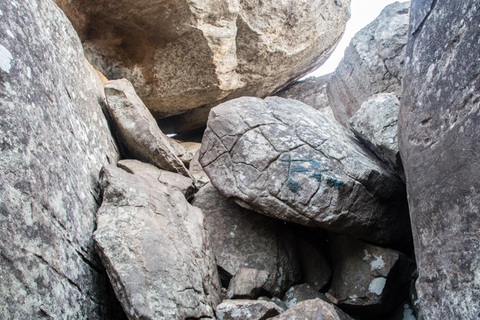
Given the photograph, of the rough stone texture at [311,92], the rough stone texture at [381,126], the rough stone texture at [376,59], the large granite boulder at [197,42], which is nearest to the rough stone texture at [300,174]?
the rough stone texture at [381,126]

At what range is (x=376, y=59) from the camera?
12.8 ft

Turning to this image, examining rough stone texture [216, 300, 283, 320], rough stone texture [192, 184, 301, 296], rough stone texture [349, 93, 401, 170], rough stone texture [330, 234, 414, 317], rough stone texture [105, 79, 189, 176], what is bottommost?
rough stone texture [330, 234, 414, 317]

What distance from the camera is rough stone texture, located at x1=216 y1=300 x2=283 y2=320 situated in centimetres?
204

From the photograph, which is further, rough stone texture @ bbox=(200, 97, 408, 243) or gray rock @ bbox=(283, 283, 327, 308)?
gray rock @ bbox=(283, 283, 327, 308)

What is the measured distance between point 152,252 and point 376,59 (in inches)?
130

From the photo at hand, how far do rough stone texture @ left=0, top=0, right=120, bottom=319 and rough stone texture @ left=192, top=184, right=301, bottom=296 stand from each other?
1.05 metres

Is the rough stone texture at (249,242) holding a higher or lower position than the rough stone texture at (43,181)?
lower

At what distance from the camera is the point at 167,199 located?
264 cm

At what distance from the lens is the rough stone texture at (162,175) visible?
289 centimetres

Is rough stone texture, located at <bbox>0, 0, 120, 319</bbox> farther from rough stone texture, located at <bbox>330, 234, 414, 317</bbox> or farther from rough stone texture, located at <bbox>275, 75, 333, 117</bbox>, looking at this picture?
rough stone texture, located at <bbox>275, 75, 333, 117</bbox>

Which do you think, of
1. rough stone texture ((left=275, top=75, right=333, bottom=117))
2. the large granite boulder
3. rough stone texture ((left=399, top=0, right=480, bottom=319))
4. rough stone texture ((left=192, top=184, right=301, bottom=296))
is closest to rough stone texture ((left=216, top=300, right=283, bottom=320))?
rough stone texture ((left=192, top=184, right=301, bottom=296))

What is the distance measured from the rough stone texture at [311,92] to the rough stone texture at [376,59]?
1.56m

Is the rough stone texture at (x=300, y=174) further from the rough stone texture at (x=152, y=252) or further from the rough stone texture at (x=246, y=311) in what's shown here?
the rough stone texture at (x=246, y=311)

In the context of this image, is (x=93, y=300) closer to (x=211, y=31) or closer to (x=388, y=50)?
(x=211, y=31)
